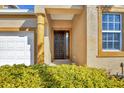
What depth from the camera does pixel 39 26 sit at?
9.64 metres

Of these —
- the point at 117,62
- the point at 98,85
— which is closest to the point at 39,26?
the point at 117,62

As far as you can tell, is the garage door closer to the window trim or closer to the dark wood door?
the window trim

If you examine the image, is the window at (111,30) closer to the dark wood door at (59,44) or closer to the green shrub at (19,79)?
the green shrub at (19,79)

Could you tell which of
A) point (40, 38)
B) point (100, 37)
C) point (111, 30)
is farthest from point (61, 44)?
point (100, 37)

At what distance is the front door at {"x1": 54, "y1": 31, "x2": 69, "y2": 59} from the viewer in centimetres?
1712

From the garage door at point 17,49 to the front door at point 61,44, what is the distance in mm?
5942

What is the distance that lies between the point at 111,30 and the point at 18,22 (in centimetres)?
532

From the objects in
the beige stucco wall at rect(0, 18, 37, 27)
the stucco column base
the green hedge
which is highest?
the beige stucco wall at rect(0, 18, 37, 27)

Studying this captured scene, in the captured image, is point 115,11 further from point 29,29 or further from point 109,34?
point 29,29

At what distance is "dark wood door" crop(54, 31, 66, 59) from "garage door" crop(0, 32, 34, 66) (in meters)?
5.94

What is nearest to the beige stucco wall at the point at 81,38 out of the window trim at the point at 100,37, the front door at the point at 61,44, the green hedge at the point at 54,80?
the window trim at the point at 100,37

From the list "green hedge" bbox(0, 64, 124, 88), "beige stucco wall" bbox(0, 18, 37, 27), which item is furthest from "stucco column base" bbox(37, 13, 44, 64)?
"green hedge" bbox(0, 64, 124, 88)

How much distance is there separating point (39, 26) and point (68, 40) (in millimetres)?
7660

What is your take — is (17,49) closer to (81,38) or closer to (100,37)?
(81,38)
